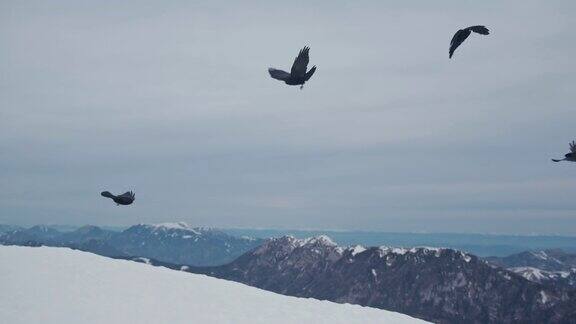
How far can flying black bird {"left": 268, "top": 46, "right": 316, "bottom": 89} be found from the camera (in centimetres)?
1812

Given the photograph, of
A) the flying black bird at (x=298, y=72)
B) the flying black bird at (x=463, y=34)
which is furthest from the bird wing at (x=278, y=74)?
the flying black bird at (x=463, y=34)

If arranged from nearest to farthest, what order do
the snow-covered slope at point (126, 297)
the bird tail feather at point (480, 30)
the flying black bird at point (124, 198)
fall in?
1. the bird tail feather at point (480, 30)
2. the flying black bird at point (124, 198)
3. the snow-covered slope at point (126, 297)

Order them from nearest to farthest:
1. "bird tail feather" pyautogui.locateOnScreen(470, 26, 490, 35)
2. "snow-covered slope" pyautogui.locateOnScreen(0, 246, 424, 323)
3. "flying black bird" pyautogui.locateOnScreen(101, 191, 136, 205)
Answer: "bird tail feather" pyautogui.locateOnScreen(470, 26, 490, 35) < "flying black bird" pyautogui.locateOnScreen(101, 191, 136, 205) < "snow-covered slope" pyautogui.locateOnScreen(0, 246, 424, 323)

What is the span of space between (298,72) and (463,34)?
5.49 metres

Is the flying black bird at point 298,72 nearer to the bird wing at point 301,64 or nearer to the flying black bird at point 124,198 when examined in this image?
the bird wing at point 301,64

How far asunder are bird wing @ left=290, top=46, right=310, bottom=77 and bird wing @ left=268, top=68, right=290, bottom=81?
22 centimetres

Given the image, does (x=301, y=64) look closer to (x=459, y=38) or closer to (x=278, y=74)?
(x=278, y=74)

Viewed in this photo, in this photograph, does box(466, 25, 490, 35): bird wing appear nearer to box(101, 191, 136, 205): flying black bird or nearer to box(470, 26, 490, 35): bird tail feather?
box(470, 26, 490, 35): bird tail feather

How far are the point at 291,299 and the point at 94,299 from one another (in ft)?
40.5

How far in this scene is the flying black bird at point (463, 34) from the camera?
1789cm

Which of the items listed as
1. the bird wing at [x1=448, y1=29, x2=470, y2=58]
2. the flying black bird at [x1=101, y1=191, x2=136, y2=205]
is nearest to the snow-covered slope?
the flying black bird at [x1=101, y1=191, x2=136, y2=205]

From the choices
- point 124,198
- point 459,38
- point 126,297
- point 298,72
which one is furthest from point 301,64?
point 126,297

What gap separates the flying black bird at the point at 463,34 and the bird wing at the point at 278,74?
5157 millimetres

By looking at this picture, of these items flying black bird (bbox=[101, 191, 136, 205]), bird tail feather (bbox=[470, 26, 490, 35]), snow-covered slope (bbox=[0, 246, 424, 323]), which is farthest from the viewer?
snow-covered slope (bbox=[0, 246, 424, 323])
